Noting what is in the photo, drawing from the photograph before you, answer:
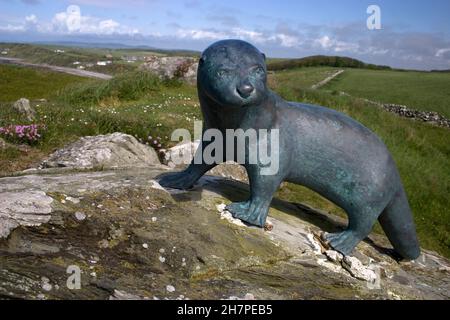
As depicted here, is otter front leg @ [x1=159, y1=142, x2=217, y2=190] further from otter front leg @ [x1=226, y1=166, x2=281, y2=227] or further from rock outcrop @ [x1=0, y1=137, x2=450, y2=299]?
otter front leg @ [x1=226, y1=166, x2=281, y2=227]

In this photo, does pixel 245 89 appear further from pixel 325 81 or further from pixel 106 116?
pixel 325 81

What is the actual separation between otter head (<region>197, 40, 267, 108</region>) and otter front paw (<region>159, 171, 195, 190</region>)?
98 centimetres

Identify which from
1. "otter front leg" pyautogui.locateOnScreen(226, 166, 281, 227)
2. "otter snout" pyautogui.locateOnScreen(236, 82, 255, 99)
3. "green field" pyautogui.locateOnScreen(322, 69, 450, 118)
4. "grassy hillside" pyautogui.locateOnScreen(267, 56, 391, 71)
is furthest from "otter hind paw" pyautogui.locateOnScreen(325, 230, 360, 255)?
"grassy hillside" pyautogui.locateOnScreen(267, 56, 391, 71)

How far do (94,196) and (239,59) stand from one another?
4.88 feet

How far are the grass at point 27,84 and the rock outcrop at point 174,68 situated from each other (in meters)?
4.67

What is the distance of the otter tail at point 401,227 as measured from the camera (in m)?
3.85

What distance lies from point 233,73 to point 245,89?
14 cm

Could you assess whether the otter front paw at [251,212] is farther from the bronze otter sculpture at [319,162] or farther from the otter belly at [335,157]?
the otter belly at [335,157]

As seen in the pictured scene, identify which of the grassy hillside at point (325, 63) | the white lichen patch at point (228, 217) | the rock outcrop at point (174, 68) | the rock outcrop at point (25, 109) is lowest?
the white lichen patch at point (228, 217)

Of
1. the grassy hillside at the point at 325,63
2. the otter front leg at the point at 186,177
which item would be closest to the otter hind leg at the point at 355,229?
the otter front leg at the point at 186,177

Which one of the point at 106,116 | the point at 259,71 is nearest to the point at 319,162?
the point at 259,71

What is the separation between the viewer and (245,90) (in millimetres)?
2768

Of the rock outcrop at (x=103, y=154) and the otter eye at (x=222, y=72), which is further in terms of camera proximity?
the rock outcrop at (x=103, y=154)

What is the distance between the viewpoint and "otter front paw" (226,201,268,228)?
336 centimetres
